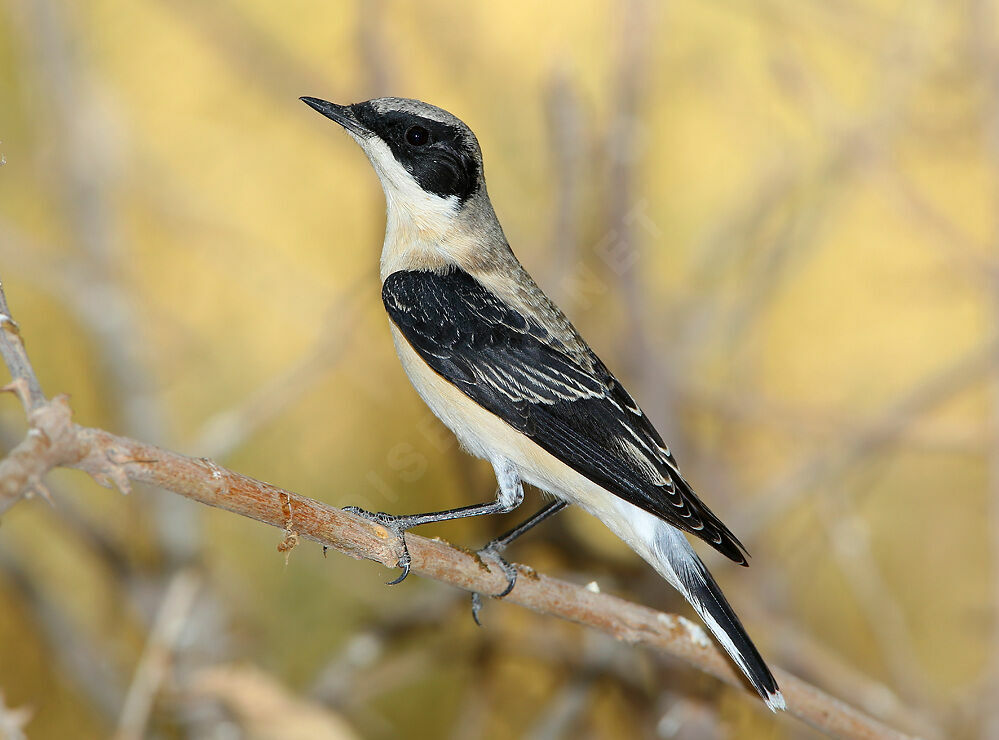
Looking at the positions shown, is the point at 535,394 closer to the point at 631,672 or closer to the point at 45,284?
the point at 631,672

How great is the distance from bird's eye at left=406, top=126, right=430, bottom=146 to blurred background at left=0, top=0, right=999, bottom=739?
1.01 metres

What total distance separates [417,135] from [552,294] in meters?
1.19

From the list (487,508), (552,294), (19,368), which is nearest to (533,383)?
(487,508)

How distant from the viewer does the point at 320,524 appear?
189 cm

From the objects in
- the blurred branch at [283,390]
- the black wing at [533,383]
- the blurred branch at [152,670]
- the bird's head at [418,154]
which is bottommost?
the blurred branch at [152,670]

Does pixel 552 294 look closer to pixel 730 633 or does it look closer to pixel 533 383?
pixel 533 383

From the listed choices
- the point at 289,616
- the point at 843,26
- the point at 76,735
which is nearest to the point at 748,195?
the point at 843,26

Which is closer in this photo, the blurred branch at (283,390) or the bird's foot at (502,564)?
the bird's foot at (502,564)

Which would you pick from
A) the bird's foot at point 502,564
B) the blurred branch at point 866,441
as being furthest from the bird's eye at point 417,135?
the blurred branch at point 866,441

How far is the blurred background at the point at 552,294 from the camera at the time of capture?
148 inches

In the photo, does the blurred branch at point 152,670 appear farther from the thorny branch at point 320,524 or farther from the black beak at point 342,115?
the black beak at point 342,115

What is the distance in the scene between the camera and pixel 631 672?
13.1 ft

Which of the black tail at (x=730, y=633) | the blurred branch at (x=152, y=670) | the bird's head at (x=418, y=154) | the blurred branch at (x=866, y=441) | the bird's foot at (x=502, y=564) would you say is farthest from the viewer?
the blurred branch at (x=866, y=441)

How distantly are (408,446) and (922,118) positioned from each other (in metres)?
2.76
